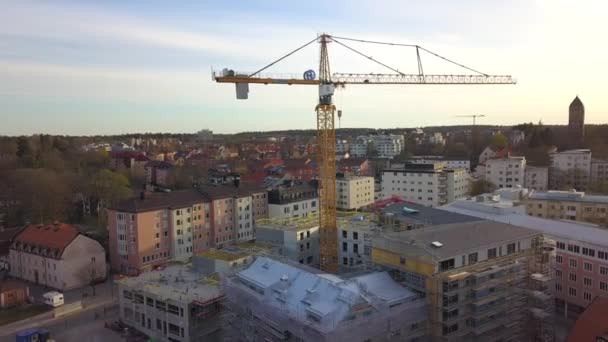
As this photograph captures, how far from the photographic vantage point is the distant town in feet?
50.1

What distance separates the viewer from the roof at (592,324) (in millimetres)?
14305

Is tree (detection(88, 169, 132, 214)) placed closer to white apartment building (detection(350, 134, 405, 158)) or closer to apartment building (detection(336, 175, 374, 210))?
apartment building (detection(336, 175, 374, 210))

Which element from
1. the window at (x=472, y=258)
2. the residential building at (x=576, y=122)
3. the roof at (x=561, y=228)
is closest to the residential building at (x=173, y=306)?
the window at (x=472, y=258)

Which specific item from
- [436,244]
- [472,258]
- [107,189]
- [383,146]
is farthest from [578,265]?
[383,146]

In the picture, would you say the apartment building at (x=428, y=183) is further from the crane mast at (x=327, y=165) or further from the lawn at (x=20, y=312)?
the lawn at (x=20, y=312)

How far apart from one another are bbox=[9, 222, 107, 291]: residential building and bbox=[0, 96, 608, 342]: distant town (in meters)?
0.08

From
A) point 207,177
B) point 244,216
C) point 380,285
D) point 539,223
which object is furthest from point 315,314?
point 207,177

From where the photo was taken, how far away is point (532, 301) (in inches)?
695

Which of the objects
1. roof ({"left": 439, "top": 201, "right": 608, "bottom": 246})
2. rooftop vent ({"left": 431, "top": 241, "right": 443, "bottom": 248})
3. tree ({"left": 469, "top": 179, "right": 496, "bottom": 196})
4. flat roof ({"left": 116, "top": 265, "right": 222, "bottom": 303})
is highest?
rooftop vent ({"left": 431, "top": 241, "right": 443, "bottom": 248})

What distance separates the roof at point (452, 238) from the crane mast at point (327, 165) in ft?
24.4

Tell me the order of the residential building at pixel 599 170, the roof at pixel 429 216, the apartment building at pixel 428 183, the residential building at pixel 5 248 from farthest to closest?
1. the residential building at pixel 599 170
2. the apartment building at pixel 428 183
3. the residential building at pixel 5 248
4. the roof at pixel 429 216

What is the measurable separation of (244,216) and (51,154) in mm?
30926

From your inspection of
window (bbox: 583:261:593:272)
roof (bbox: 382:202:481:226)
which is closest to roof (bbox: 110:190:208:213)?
roof (bbox: 382:202:481:226)

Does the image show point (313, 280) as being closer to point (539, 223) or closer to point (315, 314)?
point (315, 314)
